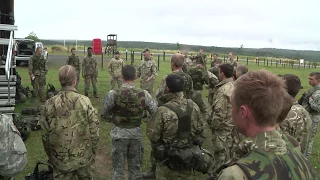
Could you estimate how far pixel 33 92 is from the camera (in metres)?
11.5

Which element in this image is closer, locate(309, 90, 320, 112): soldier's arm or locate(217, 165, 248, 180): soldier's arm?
locate(217, 165, 248, 180): soldier's arm

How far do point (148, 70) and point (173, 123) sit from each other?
6433 millimetres

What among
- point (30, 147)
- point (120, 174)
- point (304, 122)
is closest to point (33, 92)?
point (30, 147)

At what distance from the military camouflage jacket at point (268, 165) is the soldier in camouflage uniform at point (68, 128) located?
2330 mm

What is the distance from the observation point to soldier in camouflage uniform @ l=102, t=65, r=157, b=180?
426 cm

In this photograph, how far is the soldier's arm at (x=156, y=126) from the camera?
383 cm

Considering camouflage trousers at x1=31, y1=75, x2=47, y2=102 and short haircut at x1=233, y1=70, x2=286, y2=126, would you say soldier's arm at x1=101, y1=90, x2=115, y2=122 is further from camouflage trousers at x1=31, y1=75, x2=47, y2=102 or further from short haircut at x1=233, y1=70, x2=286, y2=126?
camouflage trousers at x1=31, y1=75, x2=47, y2=102

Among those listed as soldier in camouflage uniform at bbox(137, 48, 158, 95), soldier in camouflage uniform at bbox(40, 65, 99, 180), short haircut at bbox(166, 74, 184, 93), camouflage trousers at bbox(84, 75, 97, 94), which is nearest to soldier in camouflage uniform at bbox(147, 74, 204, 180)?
short haircut at bbox(166, 74, 184, 93)

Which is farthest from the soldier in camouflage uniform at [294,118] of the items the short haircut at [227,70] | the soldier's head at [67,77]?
the soldier's head at [67,77]

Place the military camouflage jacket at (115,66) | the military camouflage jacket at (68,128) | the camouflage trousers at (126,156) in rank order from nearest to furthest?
the military camouflage jacket at (68,128) → the camouflage trousers at (126,156) → the military camouflage jacket at (115,66)

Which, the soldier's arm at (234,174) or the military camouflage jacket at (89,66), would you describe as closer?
the soldier's arm at (234,174)

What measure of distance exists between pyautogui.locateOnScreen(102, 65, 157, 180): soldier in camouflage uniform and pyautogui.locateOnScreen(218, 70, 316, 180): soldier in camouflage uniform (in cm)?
269

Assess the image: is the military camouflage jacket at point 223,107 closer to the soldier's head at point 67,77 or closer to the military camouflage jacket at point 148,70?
the soldier's head at point 67,77

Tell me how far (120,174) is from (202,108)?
13.8 feet
